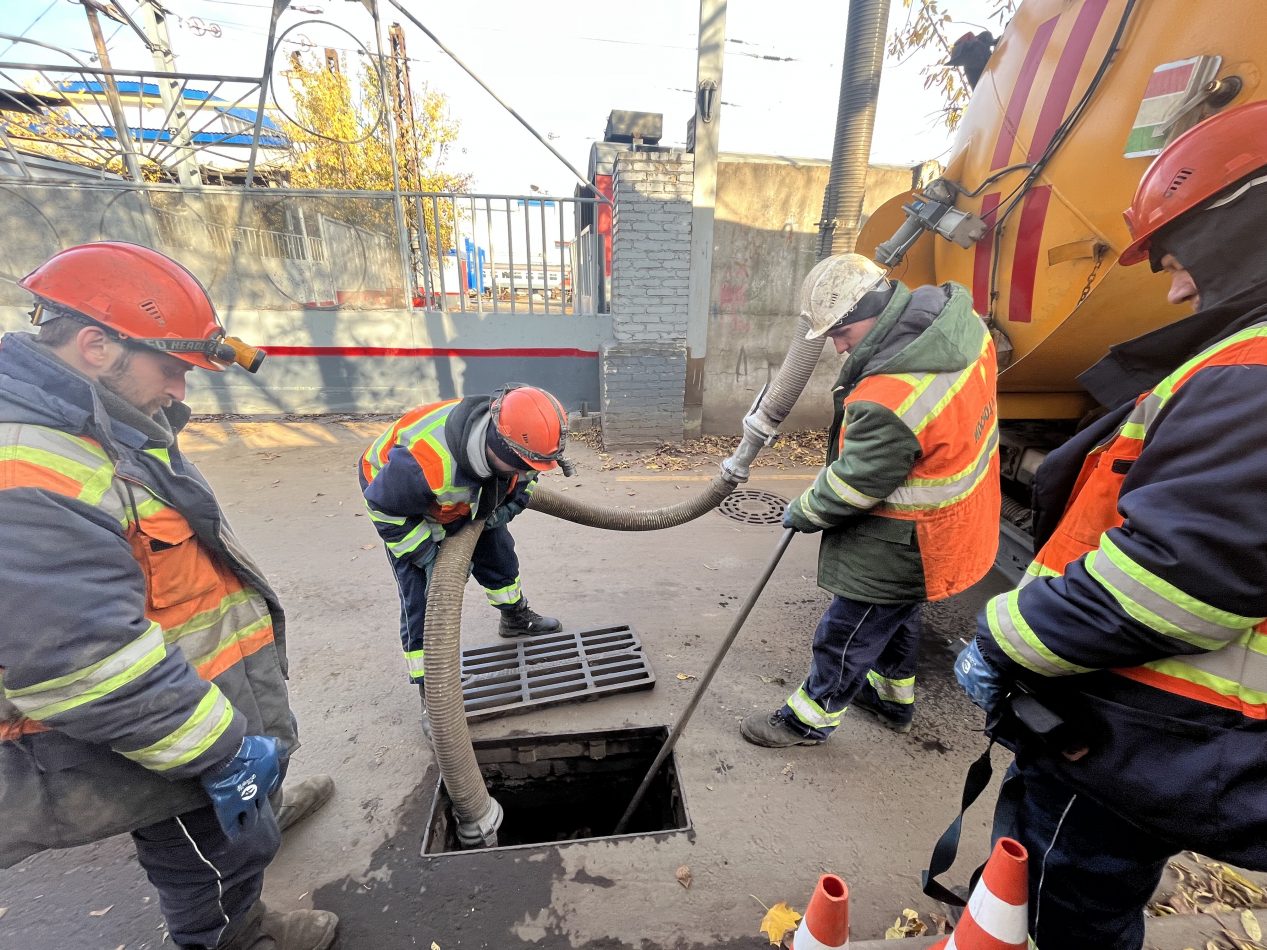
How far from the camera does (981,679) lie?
54.0 inches

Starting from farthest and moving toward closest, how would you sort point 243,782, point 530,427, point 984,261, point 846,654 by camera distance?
point 984,261 < point 846,654 < point 530,427 < point 243,782

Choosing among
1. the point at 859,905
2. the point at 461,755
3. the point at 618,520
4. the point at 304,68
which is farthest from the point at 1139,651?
the point at 304,68

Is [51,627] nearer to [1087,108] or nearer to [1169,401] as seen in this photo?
[1169,401]

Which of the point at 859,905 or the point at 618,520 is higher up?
the point at 618,520

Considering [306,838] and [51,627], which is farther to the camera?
[306,838]

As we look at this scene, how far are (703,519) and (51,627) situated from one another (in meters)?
3.91

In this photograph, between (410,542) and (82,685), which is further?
(410,542)

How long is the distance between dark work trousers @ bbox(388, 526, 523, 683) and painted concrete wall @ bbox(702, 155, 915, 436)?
390 centimetres

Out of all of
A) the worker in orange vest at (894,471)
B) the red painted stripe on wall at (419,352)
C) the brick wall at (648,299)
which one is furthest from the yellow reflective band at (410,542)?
the red painted stripe on wall at (419,352)

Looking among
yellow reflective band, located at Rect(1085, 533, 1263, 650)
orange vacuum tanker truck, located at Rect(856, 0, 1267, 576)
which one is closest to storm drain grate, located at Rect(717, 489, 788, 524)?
orange vacuum tanker truck, located at Rect(856, 0, 1267, 576)

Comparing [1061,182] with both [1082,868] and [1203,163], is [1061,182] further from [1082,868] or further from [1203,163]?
[1082,868]

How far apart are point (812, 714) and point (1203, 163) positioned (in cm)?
206

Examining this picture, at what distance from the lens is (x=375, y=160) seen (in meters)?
16.8

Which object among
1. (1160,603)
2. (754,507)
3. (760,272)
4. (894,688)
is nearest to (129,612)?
(1160,603)
